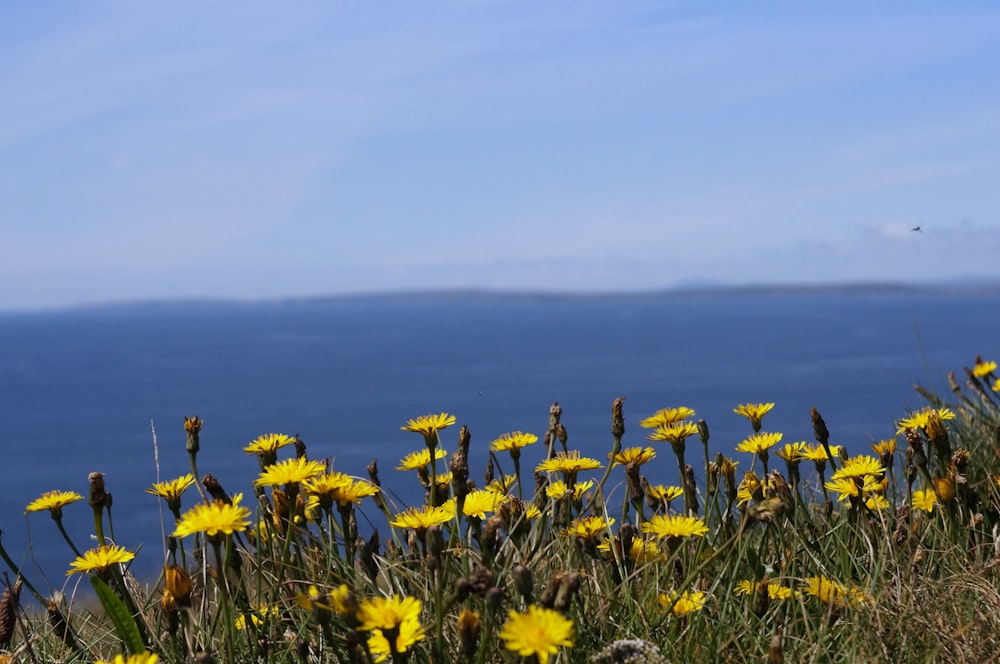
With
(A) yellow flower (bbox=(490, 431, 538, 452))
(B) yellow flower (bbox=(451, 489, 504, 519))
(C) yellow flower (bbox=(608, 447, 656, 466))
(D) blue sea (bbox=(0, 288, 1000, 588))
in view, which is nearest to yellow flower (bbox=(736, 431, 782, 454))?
(C) yellow flower (bbox=(608, 447, 656, 466))

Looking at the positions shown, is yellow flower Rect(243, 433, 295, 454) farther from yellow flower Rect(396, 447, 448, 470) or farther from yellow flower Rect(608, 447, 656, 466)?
yellow flower Rect(608, 447, 656, 466)

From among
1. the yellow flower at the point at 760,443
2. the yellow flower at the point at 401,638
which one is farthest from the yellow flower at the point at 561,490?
the yellow flower at the point at 401,638

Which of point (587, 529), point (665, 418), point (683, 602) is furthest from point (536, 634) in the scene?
point (665, 418)

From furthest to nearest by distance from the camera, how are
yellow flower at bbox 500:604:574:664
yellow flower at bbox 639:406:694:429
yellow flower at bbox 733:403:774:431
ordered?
yellow flower at bbox 733:403:774:431 → yellow flower at bbox 639:406:694:429 → yellow flower at bbox 500:604:574:664

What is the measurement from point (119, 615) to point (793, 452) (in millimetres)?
2175

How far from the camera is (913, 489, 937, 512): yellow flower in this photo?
3.28 m

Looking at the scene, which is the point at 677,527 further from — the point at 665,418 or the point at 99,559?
the point at 99,559

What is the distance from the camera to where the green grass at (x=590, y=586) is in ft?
7.15

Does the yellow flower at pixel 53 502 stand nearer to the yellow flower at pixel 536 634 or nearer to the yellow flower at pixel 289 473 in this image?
the yellow flower at pixel 289 473

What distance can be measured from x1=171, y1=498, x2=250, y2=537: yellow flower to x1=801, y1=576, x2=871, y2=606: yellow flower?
4.57 feet

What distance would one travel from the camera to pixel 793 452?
3379 millimetres

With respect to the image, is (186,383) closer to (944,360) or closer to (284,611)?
(944,360)

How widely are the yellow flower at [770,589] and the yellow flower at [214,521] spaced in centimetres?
131

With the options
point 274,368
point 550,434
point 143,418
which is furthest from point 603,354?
point 550,434
